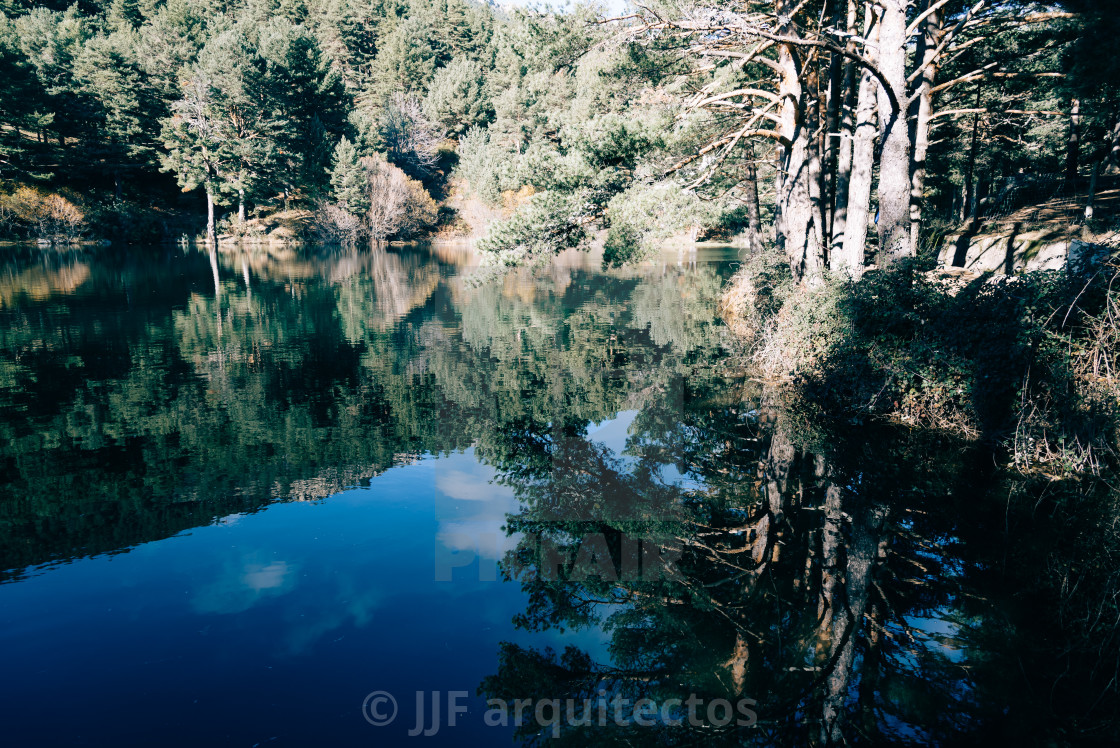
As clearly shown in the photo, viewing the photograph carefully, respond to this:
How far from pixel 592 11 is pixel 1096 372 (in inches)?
415

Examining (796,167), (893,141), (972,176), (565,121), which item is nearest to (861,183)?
(893,141)

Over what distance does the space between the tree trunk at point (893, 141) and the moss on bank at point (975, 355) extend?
88cm

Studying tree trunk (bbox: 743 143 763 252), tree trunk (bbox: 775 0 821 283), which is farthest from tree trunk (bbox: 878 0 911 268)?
tree trunk (bbox: 743 143 763 252)

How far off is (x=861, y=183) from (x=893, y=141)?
4.61ft

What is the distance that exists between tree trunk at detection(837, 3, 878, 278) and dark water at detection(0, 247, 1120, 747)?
3175mm

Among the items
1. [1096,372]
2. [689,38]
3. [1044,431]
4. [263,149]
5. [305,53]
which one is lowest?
[1044,431]

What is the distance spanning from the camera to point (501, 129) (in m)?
62.2

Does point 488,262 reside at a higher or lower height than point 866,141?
lower

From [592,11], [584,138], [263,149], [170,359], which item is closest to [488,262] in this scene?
[584,138]

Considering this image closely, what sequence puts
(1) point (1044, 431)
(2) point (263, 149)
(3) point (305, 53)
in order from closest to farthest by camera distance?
(1) point (1044, 431)
(2) point (263, 149)
(3) point (305, 53)

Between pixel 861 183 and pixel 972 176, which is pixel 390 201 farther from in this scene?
pixel 861 183

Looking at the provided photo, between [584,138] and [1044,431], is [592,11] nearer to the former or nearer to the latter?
[584,138]
